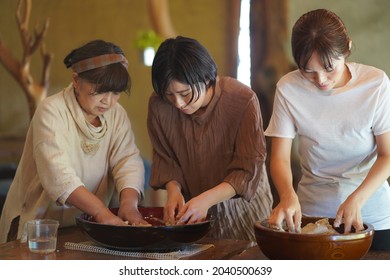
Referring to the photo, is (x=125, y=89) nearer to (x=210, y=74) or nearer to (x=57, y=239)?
(x=210, y=74)

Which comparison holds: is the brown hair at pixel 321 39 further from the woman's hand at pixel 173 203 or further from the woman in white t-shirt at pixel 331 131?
the woman's hand at pixel 173 203

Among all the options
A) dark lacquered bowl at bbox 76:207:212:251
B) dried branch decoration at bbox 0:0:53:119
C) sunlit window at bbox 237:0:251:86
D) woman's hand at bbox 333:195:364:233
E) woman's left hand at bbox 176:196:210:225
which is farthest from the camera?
dried branch decoration at bbox 0:0:53:119

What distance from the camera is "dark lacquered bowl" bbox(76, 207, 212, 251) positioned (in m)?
1.56

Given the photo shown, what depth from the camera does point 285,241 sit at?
4.50 ft

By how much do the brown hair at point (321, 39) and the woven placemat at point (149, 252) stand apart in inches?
22.8

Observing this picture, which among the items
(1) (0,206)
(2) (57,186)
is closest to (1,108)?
(1) (0,206)

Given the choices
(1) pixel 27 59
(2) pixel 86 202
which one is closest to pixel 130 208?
(2) pixel 86 202

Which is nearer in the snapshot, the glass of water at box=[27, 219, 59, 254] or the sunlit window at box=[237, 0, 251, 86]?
the glass of water at box=[27, 219, 59, 254]

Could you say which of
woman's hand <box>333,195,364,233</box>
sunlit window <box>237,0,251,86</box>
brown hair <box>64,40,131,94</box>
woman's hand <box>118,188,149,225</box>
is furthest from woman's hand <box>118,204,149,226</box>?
sunlit window <box>237,0,251,86</box>

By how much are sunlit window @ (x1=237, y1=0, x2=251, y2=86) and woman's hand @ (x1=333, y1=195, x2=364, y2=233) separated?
2737mm

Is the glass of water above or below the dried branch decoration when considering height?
→ below

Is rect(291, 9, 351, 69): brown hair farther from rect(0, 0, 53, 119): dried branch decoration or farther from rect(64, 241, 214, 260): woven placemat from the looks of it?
rect(0, 0, 53, 119): dried branch decoration

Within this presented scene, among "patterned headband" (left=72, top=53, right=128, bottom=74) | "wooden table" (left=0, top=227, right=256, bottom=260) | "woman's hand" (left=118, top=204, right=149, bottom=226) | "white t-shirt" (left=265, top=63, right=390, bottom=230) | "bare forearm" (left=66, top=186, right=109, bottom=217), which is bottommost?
"wooden table" (left=0, top=227, right=256, bottom=260)

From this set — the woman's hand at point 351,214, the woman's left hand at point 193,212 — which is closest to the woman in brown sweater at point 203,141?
the woman's left hand at point 193,212
